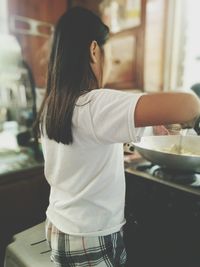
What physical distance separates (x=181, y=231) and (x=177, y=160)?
0.87 ft

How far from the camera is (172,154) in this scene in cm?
106

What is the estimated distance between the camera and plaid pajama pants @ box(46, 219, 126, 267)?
2.66ft

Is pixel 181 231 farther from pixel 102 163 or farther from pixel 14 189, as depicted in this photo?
pixel 14 189

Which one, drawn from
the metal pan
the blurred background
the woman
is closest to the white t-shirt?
the woman

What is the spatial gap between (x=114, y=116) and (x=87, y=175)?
0.23m

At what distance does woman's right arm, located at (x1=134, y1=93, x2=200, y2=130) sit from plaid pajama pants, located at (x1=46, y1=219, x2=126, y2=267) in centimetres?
41

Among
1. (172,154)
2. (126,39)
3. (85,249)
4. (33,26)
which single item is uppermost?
(33,26)

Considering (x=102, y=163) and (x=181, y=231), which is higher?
(x=102, y=163)

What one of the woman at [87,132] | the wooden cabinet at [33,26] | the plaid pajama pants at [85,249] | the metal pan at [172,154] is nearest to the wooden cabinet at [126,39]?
the wooden cabinet at [33,26]

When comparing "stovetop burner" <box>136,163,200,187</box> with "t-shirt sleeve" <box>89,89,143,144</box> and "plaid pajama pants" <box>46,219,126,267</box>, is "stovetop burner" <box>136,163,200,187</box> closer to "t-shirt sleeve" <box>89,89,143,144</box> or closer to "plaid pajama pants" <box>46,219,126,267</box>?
"plaid pajama pants" <box>46,219,126,267</box>

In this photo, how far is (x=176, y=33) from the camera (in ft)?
6.34

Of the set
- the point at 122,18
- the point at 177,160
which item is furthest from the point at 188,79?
the point at 177,160

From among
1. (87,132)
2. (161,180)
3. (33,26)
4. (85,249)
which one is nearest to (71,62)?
(87,132)

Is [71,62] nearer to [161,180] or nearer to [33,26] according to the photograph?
[161,180]
